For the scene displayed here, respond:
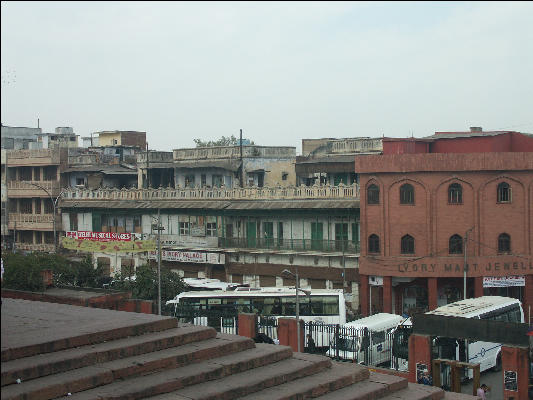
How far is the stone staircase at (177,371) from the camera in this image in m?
9.42

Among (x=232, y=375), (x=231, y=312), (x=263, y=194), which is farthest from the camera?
(x=263, y=194)

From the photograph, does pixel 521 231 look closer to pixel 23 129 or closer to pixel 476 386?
pixel 476 386

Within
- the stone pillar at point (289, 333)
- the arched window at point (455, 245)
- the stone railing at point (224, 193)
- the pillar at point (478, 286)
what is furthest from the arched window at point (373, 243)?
the stone pillar at point (289, 333)

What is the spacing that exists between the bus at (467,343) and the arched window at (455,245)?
6565 mm

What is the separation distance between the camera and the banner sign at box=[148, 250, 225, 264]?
126ft

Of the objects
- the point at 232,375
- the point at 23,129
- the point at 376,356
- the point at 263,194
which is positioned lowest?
the point at 376,356

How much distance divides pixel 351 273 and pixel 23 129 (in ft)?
131

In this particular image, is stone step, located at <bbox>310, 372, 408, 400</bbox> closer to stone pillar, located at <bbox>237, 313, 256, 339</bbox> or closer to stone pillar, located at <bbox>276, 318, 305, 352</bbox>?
stone pillar, located at <bbox>237, 313, 256, 339</bbox>

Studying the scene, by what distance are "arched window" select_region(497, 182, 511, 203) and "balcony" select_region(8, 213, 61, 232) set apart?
93.7ft

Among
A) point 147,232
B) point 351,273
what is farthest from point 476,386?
point 147,232

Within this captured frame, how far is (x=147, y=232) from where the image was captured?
42562 mm

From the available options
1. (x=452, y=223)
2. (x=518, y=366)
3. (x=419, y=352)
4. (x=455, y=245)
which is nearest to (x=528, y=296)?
(x=455, y=245)

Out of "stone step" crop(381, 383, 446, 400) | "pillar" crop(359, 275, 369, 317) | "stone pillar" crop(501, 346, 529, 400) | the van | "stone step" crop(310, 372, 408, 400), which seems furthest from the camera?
"pillar" crop(359, 275, 369, 317)

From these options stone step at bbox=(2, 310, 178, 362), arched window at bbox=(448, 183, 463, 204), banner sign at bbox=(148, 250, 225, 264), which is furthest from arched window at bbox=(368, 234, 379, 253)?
stone step at bbox=(2, 310, 178, 362)
